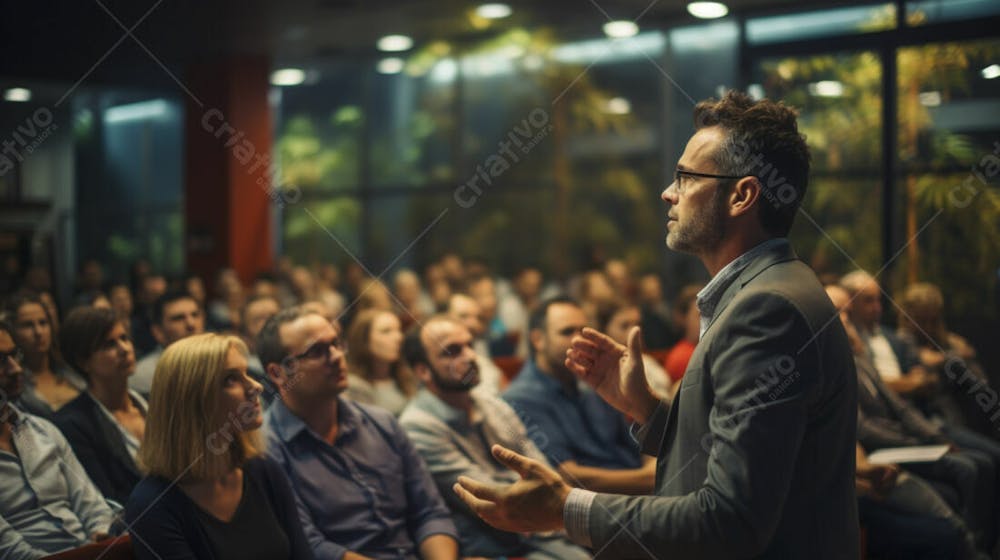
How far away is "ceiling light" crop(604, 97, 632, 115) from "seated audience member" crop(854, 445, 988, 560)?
6.14 metres

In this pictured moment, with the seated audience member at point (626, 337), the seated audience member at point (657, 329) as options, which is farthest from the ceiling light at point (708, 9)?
the seated audience member at point (626, 337)

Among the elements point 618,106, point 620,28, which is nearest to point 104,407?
point 620,28

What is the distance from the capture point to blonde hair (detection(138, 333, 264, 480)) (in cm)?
228

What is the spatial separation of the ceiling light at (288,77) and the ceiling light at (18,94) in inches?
Answer: 98.4

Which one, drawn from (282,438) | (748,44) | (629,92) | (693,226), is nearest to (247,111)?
(629,92)

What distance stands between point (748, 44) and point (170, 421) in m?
5.91

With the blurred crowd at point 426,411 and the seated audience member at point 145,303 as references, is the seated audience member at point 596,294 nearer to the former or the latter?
the blurred crowd at point 426,411

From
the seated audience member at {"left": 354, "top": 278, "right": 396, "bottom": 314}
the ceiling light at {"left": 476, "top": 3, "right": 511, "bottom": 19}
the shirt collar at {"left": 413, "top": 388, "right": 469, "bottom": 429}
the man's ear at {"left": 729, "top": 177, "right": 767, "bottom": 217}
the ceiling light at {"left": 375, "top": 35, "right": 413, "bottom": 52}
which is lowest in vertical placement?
the shirt collar at {"left": 413, "top": 388, "right": 469, "bottom": 429}

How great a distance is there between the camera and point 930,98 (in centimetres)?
665

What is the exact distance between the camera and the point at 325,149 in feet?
38.1

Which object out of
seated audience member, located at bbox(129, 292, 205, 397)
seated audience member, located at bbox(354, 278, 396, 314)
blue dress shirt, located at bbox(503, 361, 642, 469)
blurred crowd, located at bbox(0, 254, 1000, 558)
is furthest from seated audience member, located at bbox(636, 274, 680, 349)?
seated audience member, located at bbox(129, 292, 205, 397)

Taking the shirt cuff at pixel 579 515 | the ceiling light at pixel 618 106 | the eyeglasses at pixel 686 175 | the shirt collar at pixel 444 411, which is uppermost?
the ceiling light at pixel 618 106

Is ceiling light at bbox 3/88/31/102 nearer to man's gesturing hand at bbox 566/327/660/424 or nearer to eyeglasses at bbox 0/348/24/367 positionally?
eyeglasses at bbox 0/348/24/367

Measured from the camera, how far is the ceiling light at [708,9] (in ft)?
25.5
